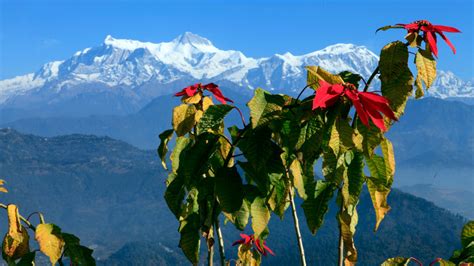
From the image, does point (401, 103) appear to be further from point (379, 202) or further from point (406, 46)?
point (379, 202)

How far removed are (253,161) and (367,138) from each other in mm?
613

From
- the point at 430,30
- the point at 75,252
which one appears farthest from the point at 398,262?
the point at 75,252

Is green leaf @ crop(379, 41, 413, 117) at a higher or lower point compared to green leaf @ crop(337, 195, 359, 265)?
higher

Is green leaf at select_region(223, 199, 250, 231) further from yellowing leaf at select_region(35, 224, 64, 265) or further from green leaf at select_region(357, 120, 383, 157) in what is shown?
yellowing leaf at select_region(35, 224, 64, 265)

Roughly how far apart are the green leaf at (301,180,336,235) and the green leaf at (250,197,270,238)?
34 cm

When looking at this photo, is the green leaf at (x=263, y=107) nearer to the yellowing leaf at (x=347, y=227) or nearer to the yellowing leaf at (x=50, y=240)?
the yellowing leaf at (x=347, y=227)

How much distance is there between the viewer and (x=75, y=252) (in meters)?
3.80

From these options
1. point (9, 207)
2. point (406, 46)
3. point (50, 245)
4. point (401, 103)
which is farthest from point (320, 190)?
point (9, 207)

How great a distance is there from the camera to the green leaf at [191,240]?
3664mm

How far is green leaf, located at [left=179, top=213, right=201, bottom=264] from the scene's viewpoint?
12.0ft

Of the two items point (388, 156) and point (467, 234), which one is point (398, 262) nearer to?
point (467, 234)

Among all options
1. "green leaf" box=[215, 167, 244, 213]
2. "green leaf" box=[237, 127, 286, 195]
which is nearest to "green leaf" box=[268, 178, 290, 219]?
"green leaf" box=[237, 127, 286, 195]

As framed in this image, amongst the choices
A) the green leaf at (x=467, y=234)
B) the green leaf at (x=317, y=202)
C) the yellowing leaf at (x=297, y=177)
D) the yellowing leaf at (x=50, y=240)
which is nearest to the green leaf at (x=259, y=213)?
the yellowing leaf at (x=297, y=177)

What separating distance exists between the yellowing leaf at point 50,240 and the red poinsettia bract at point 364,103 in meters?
2.02
